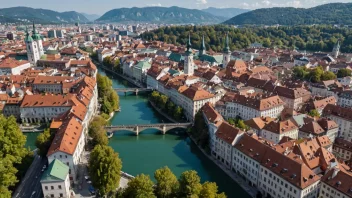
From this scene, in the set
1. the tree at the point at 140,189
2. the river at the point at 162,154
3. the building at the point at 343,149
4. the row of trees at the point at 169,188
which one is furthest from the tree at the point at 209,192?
the building at the point at 343,149

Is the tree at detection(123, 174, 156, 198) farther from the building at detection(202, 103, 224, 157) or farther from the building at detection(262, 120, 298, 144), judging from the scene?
the building at detection(262, 120, 298, 144)

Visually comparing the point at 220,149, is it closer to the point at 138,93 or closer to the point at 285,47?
the point at 138,93

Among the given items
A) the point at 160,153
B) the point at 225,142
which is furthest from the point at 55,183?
the point at 225,142

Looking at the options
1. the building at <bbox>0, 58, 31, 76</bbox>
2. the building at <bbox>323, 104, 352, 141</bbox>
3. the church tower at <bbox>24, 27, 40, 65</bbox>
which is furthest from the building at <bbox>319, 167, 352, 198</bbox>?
the church tower at <bbox>24, 27, 40, 65</bbox>

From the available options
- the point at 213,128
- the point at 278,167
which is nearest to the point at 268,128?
the point at 213,128

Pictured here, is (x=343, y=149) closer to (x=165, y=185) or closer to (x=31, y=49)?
(x=165, y=185)

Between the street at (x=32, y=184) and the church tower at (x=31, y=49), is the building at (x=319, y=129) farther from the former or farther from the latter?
the church tower at (x=31, y=49)
